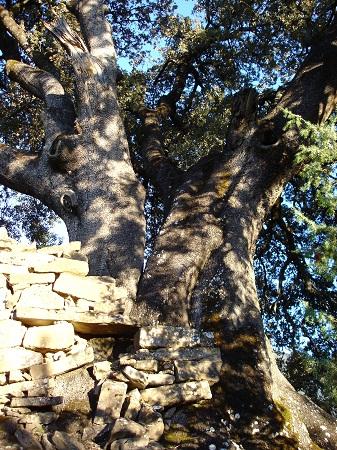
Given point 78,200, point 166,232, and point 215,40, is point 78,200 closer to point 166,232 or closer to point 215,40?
point 166,232

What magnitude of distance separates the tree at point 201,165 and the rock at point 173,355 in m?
0.24

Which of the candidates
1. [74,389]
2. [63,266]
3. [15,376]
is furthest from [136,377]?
[63,266]

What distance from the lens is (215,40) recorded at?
11727 millimetres

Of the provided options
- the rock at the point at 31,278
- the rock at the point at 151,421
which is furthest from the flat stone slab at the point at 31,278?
the rock at the point at 151,421

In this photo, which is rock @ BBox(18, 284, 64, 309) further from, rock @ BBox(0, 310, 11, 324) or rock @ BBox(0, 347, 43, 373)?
rock @ BBox(0, 347, 43, 373)

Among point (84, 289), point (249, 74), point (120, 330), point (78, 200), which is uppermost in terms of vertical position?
point (249, 74)

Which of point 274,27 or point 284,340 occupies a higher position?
point 274,27

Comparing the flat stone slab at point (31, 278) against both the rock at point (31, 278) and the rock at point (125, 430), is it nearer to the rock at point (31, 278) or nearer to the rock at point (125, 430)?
the rock at point (31, 278)

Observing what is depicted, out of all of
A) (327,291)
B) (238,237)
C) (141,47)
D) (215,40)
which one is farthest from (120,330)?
(141,47)

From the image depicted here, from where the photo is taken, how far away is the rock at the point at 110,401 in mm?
4586

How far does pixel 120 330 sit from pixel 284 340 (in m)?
7.02

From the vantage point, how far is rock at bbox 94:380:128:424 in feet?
15.0

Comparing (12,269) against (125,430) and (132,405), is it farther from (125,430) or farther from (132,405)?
(125,430)

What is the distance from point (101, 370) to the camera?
509cm
